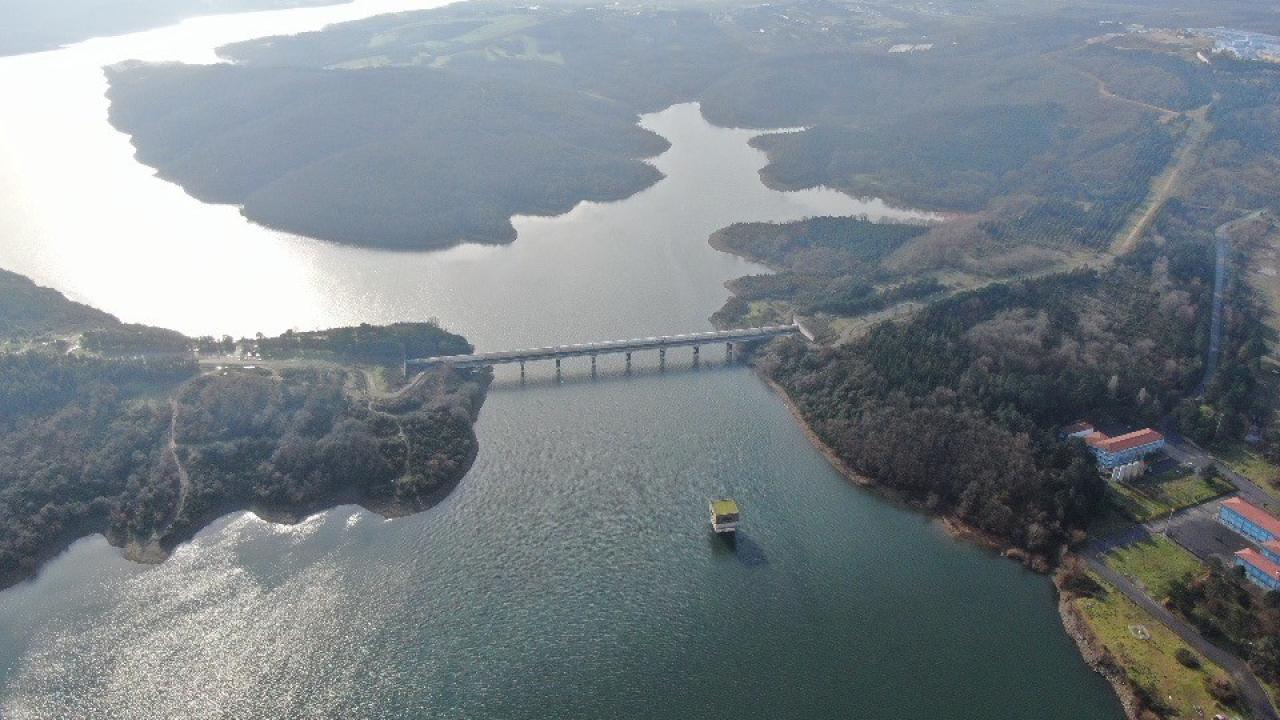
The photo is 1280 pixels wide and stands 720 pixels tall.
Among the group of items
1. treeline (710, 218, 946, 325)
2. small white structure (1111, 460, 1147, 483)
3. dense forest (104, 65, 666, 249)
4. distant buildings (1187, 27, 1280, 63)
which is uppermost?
distant buildings (1187, 27, 1280, 63)

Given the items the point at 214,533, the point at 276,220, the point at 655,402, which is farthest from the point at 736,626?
the point at 276,220

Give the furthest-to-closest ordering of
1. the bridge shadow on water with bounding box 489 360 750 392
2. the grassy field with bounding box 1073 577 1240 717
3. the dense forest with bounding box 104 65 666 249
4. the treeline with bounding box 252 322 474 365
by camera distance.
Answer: the dense forest with bounding box 104 65 666 249 < the bridge shadow on water with bounding box 489 360 750 392 < the treeline with bounding box 252 322 474 365 < the grassy field with bounding box 1073 577 1240 717

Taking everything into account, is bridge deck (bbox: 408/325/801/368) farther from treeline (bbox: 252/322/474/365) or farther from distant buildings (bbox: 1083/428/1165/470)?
distant buildings (bbox: 1083/428/1165/470)

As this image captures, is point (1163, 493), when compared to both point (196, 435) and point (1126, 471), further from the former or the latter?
point (196, 435)

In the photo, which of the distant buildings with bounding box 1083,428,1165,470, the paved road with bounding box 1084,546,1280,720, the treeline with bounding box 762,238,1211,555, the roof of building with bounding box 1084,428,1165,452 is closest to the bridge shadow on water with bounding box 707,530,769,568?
the treeline with bounding box 762,238,1211,555

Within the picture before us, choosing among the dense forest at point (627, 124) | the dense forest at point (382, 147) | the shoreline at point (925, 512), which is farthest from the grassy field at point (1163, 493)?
the dense forest at point (382, 147)

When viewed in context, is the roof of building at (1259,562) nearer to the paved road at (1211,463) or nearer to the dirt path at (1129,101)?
the paved road at (1211,463)

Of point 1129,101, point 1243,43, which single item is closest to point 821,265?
point 1129,101
